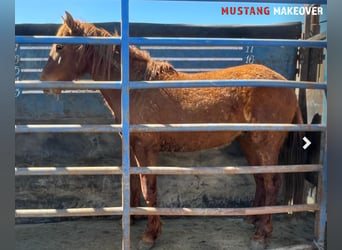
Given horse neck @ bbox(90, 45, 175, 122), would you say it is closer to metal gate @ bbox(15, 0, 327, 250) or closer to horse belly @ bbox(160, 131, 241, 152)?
horse belly @ bbox(160, 131, 241, 152)

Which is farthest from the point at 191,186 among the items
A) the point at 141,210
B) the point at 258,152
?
the point at 141,210

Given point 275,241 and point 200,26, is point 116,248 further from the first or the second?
point 200,26

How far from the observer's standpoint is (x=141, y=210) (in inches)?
102

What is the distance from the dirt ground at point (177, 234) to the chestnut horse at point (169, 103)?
24 cm

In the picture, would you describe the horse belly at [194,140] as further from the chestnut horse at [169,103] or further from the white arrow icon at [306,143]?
the white arrow icon at [306,143]

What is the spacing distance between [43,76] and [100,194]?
162cm

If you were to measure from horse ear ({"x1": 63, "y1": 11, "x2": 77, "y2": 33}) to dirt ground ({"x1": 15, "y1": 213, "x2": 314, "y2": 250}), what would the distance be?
81.3 inches

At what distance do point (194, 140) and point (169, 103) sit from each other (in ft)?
1.53

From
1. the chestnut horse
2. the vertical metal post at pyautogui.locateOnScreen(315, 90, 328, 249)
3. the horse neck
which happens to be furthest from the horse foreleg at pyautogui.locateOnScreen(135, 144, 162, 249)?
the vertical metal post at pyautogui.locateOnScreen(315, 90, 328, 249)

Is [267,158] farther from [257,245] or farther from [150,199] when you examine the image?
[150,199]

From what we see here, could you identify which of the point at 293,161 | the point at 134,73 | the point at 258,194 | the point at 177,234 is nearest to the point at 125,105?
the point at 134,73

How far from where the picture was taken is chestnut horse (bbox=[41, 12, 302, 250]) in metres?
3.16

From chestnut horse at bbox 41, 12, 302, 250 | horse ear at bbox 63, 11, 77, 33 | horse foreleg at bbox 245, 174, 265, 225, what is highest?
horse ear at bbox 63, 11, 77, 33

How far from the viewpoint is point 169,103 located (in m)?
3.25
